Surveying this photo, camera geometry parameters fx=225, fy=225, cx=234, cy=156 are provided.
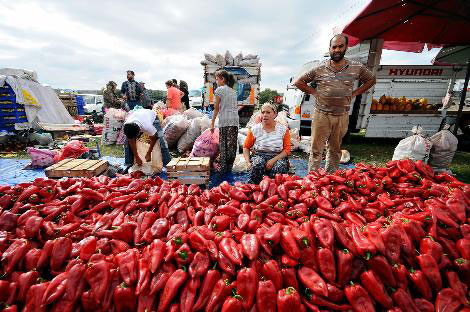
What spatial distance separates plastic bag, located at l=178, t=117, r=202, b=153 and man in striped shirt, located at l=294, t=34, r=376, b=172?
3.45 metres

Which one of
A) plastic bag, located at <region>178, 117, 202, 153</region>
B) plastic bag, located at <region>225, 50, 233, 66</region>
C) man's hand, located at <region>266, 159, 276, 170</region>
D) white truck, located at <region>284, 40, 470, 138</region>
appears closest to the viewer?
man's hand, located at <region>266, 159, 276, 170</region>

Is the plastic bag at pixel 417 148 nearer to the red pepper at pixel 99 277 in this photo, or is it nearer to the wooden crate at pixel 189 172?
the wooden crate at pixel 189 172

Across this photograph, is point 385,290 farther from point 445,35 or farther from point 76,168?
point 445,35

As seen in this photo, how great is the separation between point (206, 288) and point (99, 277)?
671 mm

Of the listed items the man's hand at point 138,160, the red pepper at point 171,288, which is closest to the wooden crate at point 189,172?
the man's hand at point 138,160

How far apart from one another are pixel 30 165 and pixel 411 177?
25.5 feet

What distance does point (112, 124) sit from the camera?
7.89 meters

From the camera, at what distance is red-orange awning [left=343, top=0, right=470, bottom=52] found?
4532 millimetres

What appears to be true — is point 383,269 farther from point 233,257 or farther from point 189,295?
point 189,295

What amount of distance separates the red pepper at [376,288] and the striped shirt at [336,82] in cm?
309

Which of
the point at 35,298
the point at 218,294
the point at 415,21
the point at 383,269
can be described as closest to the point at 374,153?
the point at 415,21

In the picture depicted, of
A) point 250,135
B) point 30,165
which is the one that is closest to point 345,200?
point 250,135

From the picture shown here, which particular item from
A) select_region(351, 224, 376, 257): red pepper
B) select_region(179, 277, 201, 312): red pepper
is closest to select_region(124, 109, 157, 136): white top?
select_region(179, 277, 201, 312): red pepper

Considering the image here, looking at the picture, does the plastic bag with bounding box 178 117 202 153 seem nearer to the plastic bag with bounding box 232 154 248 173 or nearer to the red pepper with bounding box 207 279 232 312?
the plastic bag with bounding box 232 154 248 173
